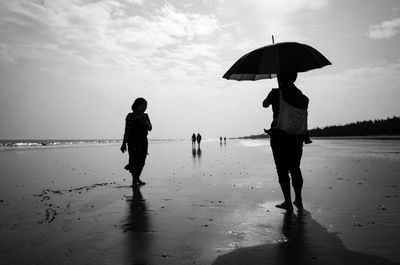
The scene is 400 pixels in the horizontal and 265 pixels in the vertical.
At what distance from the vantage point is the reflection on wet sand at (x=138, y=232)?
9.28 ft

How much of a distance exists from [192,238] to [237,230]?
62cm

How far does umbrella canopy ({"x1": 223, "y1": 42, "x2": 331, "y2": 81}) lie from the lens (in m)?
4.82

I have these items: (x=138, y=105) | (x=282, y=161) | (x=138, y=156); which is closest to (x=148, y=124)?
(x=138, y=105)

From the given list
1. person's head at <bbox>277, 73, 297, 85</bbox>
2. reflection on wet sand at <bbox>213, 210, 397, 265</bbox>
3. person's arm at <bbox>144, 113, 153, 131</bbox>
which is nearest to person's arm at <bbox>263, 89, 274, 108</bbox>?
person's head at <bbox>277, 73, 297, 85</bbox>

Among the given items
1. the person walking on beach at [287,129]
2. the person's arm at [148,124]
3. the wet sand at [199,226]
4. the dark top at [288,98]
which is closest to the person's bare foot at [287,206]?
the person walking on beach at [287,129]

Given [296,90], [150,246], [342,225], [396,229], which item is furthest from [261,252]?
[296,90]

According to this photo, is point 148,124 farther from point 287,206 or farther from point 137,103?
point 287,206

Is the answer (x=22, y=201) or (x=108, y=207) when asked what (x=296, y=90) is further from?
(x=22, y=201)

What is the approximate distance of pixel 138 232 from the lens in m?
3.65

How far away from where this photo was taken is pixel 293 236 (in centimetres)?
337

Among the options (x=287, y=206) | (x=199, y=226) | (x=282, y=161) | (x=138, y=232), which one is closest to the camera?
(x=138, y=232)

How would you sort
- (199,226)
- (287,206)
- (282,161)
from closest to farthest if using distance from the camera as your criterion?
(199,226)
(287,206)
(282,161)

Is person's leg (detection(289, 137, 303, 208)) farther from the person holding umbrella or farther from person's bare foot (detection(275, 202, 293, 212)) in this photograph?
person's bare foot (detection(275, 202, 293, 212))

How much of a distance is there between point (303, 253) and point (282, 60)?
3.15 meters
